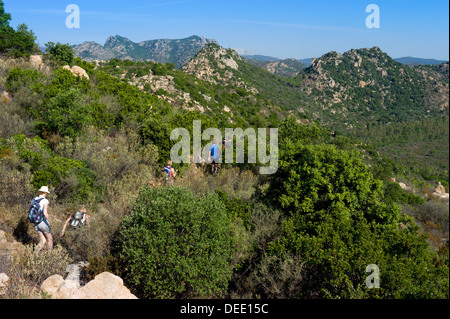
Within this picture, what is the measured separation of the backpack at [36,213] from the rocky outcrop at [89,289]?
1924 mm

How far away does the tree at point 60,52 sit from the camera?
2001cm

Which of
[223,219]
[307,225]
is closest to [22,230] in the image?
[223,219]

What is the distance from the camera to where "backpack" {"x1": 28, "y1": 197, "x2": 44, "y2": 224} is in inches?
225

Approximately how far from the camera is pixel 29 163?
306 inches

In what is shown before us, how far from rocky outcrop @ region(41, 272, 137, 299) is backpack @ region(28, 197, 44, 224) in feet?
6.31

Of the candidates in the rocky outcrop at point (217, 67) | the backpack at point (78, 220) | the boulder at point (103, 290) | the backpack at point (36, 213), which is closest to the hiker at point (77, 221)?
the backpack at point (78, 220)

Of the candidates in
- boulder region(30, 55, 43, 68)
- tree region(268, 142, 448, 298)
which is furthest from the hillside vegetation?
boulder region(30, 55, 43, 68)

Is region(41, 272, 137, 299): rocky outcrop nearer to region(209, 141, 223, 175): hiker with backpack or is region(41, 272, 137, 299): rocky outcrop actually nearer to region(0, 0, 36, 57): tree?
region(209, 141, 223, 175): hiker with backpack

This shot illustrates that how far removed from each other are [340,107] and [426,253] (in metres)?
99.6

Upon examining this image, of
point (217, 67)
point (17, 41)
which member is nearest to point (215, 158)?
point (17, 41)

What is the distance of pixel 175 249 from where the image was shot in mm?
5297

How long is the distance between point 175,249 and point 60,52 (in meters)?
21.7

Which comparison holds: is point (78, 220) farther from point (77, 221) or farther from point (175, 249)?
point (175, 249)

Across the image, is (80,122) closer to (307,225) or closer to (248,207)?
(248,207)
